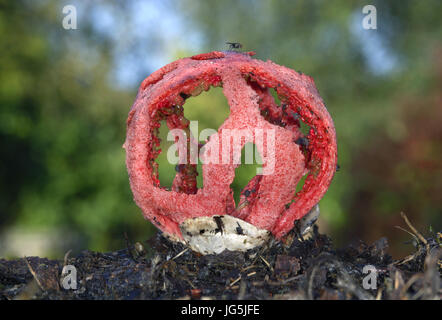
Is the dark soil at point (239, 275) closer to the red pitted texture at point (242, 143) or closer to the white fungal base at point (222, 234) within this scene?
the white fungal base at point (222, 234)

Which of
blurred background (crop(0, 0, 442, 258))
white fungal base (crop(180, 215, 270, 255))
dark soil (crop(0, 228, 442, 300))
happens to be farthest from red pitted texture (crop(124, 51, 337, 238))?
blurred background (crop(0, 0, 442, 258))

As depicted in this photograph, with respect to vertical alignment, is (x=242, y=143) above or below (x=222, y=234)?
above

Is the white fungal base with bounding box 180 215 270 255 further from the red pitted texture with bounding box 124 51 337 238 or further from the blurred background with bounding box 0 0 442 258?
the blurred background with bounding box 0 0 442 258

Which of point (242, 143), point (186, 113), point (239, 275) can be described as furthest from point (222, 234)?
point (186, 113)

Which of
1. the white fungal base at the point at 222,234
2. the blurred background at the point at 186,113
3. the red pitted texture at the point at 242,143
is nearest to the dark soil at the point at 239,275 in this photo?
the white fungal base at the point at 222,234

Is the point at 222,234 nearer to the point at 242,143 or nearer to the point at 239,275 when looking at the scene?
the point at 239,275

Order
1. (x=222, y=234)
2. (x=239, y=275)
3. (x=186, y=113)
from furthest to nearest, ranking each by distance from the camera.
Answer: (x=186, y=113)
(x=222, y=234)
(x=239, y=275)
